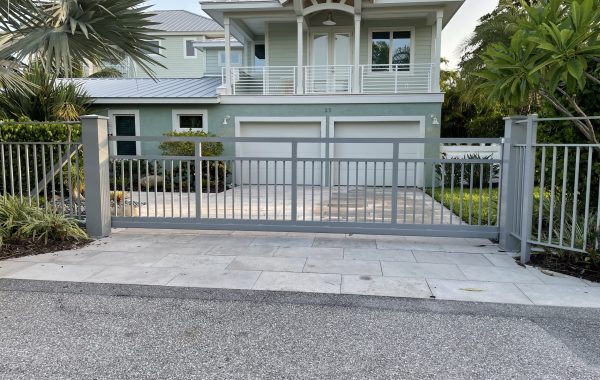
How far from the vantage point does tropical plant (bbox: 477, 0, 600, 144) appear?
14.1ft

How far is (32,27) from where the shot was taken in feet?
17.1

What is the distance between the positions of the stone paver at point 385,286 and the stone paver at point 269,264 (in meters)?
0.67

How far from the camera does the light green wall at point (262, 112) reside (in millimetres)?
14375

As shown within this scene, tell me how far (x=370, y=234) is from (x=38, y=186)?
16.5 ft

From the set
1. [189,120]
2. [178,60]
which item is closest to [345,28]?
[189,120]

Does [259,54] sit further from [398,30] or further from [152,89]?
[398,30]

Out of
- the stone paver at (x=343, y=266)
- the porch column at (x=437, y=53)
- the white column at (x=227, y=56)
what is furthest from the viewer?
the white column at (x=227, y=56)

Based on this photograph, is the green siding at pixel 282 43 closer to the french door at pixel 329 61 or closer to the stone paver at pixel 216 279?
the french door at pixel 329 61

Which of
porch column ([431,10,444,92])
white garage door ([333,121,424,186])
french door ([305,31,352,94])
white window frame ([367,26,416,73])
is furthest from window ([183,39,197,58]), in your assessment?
porch column ([431,10,444,92])

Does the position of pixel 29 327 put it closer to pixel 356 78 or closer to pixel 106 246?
pixel 106 246

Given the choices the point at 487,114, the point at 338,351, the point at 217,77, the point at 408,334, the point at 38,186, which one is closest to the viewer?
the point at 338,351

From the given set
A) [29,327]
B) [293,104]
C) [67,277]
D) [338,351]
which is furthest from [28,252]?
[293,104]

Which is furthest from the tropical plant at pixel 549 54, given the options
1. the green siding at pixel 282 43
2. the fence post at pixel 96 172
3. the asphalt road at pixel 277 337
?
the green siding at pixel 282 43

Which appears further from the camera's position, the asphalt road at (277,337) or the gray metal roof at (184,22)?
the gray metal roof at (184,22)
